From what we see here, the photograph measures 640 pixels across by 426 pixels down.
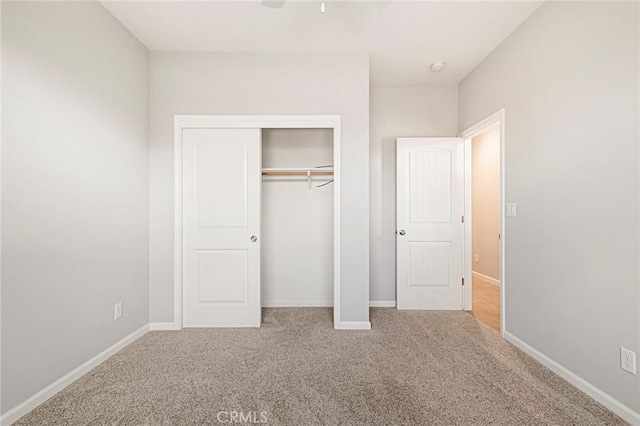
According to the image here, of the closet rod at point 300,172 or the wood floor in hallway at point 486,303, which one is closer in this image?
the wood floor in hallway at point 486,303

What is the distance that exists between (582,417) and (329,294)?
7.34 feet

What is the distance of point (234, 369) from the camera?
1.98 m

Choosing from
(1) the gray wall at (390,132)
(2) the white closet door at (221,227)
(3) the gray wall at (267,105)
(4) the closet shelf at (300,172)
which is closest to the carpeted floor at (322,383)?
(2) the white closet door at (221,227)

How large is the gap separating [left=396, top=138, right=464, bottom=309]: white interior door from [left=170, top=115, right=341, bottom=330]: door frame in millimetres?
940

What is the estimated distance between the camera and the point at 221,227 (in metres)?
2.73

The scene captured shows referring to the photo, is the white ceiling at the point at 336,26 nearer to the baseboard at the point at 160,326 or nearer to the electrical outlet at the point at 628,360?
the electrical outlet at the point at 628,360

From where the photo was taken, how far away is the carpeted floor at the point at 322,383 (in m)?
1.53

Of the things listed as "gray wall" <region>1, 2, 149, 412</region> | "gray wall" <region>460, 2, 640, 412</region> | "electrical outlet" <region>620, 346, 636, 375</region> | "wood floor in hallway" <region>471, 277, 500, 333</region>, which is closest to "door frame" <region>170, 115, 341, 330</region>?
"gray wall" <region>1, 2, 149, 412</region>

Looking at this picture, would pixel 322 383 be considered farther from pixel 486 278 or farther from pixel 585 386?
pixel 486 278

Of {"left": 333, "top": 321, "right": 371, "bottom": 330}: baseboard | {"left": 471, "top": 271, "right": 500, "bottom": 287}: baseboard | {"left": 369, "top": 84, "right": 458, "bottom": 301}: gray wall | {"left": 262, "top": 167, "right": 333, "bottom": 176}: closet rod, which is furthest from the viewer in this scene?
{"left": 471, "top": 271, "right": 500, "bottom": 287}: baseboard

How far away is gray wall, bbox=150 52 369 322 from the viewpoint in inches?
105

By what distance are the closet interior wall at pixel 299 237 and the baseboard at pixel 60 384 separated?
143 cm

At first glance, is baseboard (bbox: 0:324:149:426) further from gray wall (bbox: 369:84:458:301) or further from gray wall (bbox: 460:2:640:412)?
gray wall (bbox: 460:2:640:412)

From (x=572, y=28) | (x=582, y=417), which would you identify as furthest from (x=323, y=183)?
(x=582, y=417)
